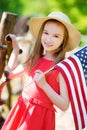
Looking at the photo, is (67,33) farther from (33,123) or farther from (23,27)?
(23,27)

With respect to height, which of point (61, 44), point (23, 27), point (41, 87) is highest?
point (23, 27)

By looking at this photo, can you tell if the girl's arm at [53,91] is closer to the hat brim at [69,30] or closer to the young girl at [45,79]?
the young girl at [45,79]

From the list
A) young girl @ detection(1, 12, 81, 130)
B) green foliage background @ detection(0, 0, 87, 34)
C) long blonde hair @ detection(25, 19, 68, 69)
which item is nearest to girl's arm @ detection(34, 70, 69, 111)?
young girl @ detection(1, 12, 81, 130)

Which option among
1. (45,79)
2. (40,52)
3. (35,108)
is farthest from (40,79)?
(40,52)

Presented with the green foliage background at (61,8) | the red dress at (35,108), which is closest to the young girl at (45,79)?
the red dress at (35,108)

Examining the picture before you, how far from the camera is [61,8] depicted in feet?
12.3

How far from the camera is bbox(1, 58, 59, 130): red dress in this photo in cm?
263

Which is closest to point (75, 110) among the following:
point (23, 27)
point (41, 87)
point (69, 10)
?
point (41, 87)

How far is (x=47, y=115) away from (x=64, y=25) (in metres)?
0.50

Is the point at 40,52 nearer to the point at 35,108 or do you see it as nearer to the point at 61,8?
the point at 35,108

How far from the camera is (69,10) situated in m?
3.74

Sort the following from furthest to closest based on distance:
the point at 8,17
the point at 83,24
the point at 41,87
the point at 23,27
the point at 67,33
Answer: the point at 23,27 < the point at 83,24 < the point at 8,17 < the point at 67,33 < the point at 41,87

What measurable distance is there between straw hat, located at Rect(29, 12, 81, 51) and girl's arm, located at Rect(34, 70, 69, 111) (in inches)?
10.2

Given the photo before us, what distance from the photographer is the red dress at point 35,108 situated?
2633mm
